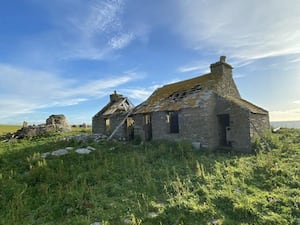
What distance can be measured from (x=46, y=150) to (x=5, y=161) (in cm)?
291

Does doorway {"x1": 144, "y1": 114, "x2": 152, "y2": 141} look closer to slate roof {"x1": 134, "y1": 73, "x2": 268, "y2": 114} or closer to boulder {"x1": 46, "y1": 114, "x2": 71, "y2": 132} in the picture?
slate roof {"x1": 134, "y1": 73, "x2": 268, "y2": 114}

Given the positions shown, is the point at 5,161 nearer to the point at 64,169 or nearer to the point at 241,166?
the point at 64,169

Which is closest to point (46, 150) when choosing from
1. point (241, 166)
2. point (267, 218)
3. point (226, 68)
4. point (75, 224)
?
point (75, 224)

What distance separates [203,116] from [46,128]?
19592 mm

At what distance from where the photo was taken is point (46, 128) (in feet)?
85.0

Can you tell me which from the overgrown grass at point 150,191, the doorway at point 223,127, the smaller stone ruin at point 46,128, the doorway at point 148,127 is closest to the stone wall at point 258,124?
the doorway at point 223,127

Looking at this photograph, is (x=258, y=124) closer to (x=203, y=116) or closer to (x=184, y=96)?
(x=203, y=116)

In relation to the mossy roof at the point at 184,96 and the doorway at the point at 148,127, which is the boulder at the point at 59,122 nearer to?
the mossy roof at the point at 184,96

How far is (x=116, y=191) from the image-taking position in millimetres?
7934

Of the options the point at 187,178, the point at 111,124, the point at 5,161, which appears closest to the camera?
the point at 187,178

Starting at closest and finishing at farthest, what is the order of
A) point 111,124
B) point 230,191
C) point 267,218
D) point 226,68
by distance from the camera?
point 267,218
point 230,191
point 226,68
point 111,124

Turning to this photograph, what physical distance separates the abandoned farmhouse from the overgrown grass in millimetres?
2939

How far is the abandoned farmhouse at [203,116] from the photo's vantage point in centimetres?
1395

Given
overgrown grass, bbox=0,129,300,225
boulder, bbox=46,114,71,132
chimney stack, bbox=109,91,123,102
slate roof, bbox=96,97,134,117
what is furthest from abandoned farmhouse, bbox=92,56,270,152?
boulder, bbox=46,114,71,132
